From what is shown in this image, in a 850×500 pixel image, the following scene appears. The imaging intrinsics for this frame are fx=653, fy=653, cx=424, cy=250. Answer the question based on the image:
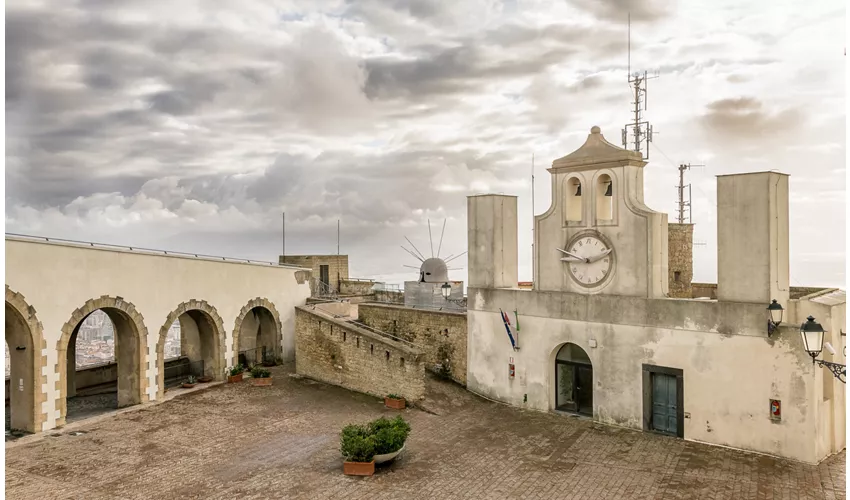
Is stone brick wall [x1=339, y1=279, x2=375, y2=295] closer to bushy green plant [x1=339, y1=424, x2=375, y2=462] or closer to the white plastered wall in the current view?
the white plastered wall

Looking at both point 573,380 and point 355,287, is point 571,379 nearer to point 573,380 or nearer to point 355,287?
point 573,380

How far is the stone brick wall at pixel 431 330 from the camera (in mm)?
22719

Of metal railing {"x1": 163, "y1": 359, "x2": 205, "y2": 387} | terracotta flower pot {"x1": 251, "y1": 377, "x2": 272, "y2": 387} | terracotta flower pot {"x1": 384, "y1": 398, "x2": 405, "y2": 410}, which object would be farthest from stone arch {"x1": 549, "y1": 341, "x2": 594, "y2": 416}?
metal railing {"x1": 163, "y1": 359, "x2": 205, "y2": 387}

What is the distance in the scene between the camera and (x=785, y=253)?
16203 mm

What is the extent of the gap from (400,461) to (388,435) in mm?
1053

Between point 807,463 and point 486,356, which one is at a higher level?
point 486,356

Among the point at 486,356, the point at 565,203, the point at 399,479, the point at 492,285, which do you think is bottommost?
the point at 399,479

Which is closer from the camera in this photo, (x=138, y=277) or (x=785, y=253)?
(x=785, y=253)

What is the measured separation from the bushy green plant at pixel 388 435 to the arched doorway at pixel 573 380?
21.0 feet

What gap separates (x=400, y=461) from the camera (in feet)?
52.0

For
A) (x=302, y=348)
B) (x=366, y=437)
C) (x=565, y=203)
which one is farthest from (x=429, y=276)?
(x=366, y=437)

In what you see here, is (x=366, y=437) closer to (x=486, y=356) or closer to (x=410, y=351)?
(x=410, y=351)

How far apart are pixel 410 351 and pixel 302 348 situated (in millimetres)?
6230

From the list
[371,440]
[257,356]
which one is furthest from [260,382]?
[371,440]
